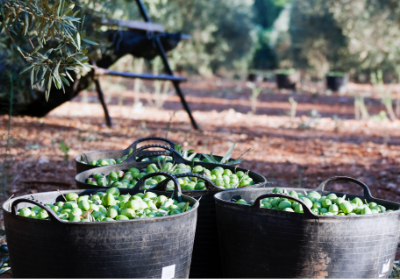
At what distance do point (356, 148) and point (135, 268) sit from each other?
5.30 metres

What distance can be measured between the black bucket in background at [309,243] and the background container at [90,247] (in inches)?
14.9

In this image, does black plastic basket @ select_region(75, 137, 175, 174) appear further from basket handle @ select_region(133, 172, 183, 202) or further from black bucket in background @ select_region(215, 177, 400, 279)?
black bucket in background @ select_region(215, 177, 400, 279)

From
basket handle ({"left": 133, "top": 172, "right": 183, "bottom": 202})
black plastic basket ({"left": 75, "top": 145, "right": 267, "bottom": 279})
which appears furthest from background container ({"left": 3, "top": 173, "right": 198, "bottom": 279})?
black plastic basket ({"left": 75, "top": 145, "right": 267, "bottom": 279})

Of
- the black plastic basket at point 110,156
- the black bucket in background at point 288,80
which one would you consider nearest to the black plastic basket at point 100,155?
the black plastic basket at point 110,156

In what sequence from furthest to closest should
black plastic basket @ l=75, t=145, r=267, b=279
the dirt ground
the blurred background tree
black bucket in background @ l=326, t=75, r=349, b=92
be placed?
black bucket in background @ l=326, t=75, r=349, b=92
the blurred background tree
the dirt ground
black plastic basket @ l=75, t=145, r=267, b=279

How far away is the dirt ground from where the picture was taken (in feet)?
14.8

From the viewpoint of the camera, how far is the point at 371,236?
1.89 meters

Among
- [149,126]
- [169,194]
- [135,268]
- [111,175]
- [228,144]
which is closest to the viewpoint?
[135,268]

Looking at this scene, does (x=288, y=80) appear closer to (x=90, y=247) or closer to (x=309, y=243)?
(x=309, y=243)

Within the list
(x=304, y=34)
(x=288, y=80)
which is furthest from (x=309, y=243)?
(x=304, y=34)

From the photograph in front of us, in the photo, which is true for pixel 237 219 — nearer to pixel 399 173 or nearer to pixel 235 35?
pixel 399 173

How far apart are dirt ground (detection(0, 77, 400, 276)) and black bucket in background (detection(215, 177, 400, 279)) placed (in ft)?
2.35

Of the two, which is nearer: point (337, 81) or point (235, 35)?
point (337, 81)

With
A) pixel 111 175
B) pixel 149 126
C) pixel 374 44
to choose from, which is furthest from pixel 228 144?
pixel 374 44
